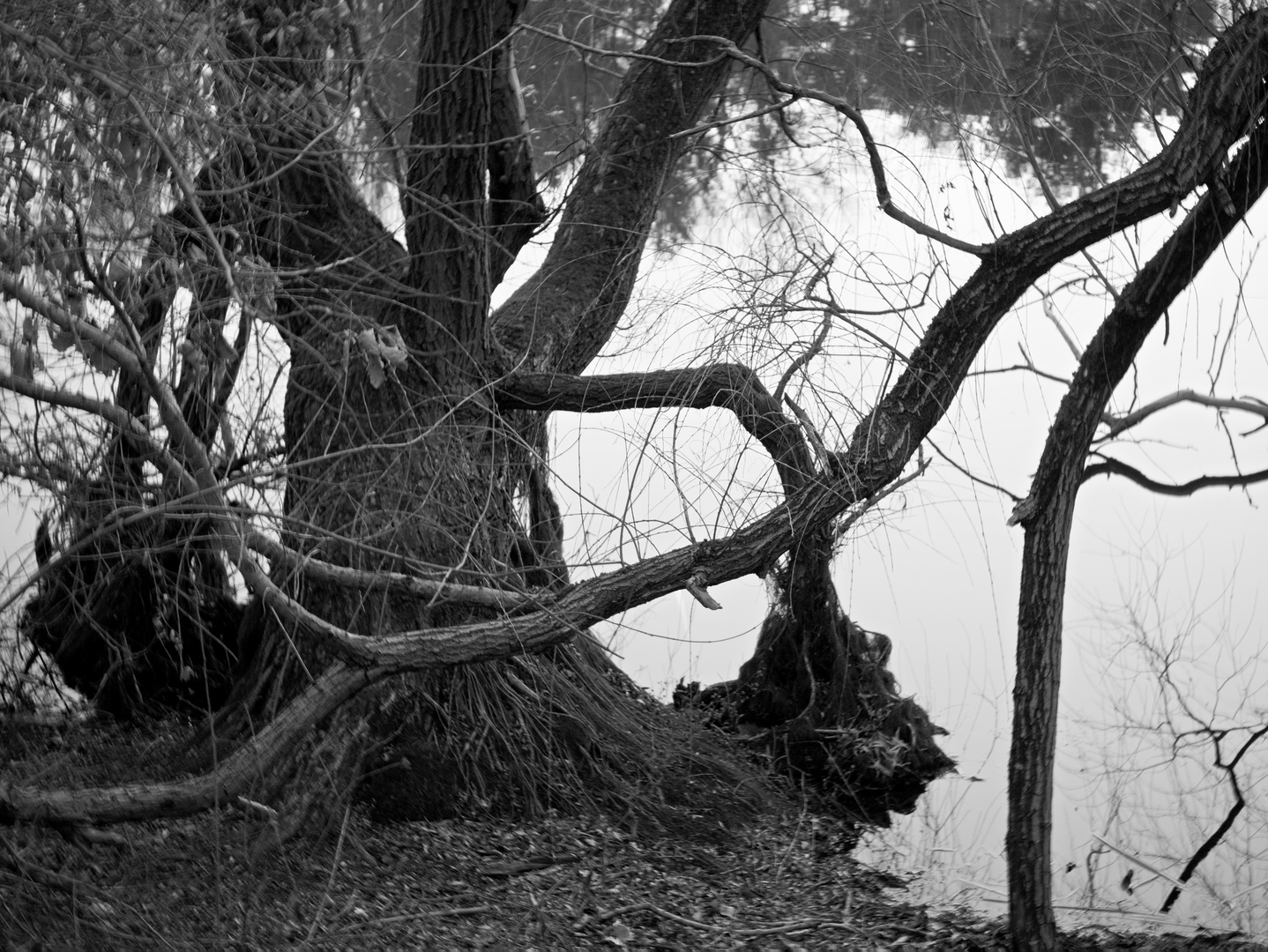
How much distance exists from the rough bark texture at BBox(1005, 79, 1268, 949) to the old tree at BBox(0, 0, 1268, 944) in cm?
1

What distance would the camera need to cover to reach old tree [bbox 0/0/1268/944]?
2.98m

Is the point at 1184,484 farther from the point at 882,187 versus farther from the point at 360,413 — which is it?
the point at 360,413

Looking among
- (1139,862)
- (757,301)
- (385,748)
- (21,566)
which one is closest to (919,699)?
(1139,862)

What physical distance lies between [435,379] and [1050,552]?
2.19 metres

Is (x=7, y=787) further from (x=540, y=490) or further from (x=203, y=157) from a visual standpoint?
(x=540, y=490)

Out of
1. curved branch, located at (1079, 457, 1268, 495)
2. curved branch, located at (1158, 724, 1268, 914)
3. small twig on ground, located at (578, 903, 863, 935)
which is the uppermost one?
curved branch, located at (1079, 457, 1268, 495)

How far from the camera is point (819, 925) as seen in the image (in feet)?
12.2

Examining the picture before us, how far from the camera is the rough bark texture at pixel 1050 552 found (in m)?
3.28

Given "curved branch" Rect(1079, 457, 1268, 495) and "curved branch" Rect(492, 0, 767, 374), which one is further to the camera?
"curved branch" Rect(492, 0, 767, 374)

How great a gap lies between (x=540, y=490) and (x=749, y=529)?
1.48 m

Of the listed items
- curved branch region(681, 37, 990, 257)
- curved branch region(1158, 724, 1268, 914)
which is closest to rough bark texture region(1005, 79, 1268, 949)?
curved branch region(681, 37, 990, 257)

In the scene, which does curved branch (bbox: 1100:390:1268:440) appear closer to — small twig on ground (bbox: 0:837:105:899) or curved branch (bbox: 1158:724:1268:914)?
curved branch (bbox: 1158:724:1268:914)

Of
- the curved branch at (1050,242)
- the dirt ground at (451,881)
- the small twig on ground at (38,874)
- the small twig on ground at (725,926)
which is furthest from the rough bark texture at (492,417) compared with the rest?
the small twig on ground at (725,926)

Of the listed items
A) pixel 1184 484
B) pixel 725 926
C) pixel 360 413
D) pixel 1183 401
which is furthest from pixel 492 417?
pixel 1184 484
